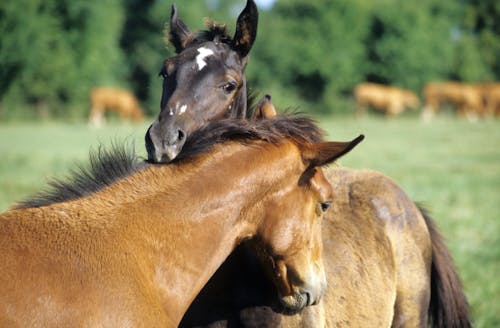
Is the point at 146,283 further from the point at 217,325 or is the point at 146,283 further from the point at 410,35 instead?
the point at 410,35

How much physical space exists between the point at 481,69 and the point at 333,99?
1642cm

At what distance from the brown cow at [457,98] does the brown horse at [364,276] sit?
41723 millimetres

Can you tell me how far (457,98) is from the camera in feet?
151

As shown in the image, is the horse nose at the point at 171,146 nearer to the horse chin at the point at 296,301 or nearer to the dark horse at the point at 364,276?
the dark horse at the point at 364,276

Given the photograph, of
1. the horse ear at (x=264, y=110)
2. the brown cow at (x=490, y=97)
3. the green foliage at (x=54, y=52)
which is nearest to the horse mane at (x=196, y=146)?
the horse ear at (x=264, y=110)

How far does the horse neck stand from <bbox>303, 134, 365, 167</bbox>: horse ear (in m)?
0.16

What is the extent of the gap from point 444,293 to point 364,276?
3.43 ft

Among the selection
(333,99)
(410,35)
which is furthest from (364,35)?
(333,99)

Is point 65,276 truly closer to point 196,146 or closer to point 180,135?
point 196,146

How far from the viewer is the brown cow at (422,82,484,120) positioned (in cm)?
4572

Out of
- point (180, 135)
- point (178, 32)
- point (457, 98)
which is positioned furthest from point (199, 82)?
point (457, 98)

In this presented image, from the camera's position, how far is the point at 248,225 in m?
3.20

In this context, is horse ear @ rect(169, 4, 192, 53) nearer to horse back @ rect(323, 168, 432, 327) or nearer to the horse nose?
the horse nose

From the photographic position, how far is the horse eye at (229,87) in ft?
15.3
